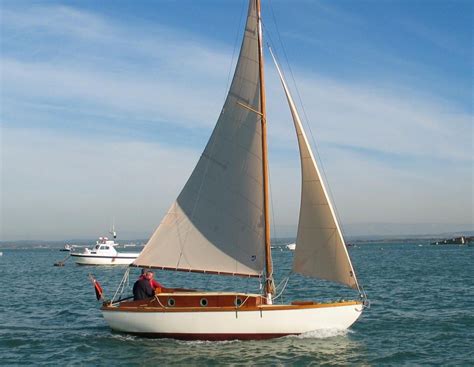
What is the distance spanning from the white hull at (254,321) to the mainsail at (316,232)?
1.30m

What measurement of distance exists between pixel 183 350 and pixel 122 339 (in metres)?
3.16

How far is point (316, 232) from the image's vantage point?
22.2m

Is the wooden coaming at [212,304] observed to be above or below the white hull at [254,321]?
above

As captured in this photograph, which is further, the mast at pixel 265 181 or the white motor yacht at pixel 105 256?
the white motor yacht at pixel 105 256

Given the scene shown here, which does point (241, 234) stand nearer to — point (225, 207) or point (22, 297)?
point (225, 207)

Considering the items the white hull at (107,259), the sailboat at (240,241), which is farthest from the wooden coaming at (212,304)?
the white hull at (107,259)

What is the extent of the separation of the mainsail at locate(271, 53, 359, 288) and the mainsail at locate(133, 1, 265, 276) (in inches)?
60.9

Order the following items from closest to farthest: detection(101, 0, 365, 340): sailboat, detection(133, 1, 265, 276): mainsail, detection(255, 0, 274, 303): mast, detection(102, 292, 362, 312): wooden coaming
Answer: detection(102, 292, 362, 312): wooden coaming → detection(101, 0, 365, 340): sailboat → detection(255, 0, 274, 303): mast → detection(133, 1, 265, 276): mainsail

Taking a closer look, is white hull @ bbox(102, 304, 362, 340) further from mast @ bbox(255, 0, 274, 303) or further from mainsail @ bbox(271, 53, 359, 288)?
mainsail @ bbox(271, 53, 359, 288)

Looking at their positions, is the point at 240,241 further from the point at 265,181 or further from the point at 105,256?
the point at 105,256

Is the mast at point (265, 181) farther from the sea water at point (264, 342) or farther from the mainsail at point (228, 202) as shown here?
the sea water at point (264, 342)

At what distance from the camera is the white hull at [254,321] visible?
21.5 metres

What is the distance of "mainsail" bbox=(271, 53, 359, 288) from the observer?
2172 cm

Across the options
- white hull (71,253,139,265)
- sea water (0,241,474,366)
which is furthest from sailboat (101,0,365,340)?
white hull (71,253,139,265)
